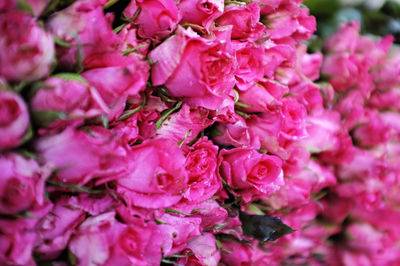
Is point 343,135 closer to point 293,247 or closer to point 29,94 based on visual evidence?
point 293,247

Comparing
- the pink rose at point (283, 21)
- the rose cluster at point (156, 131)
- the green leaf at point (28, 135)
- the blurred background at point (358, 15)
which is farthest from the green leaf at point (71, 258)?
the blurred background at point (358, 15)

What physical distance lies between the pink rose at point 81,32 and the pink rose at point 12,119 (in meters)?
0.05

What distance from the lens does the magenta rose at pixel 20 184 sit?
33 centimetres

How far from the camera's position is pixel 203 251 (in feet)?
1.66

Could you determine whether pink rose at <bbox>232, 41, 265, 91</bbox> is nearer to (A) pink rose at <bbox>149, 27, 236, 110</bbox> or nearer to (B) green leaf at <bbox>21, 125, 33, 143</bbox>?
(A) pink rose at <bbox>149, 27, 236, 110</bbox>

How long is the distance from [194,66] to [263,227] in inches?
8.9

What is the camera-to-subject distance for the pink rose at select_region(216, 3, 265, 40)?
0.49 meters

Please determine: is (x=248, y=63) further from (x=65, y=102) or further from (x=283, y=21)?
(x=65, y=102)

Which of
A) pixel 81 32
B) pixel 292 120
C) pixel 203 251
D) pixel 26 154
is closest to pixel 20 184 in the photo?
pixel 26 154

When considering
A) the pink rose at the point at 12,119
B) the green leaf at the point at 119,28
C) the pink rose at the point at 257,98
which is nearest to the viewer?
the pink rose at the point at 12,119

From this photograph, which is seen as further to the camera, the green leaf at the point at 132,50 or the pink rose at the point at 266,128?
the pink rose at the point at 266,128

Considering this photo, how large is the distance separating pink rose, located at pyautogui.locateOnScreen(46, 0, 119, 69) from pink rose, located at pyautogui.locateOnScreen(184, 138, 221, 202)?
15 cm

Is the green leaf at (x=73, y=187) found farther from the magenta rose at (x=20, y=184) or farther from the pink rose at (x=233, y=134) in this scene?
the pink rose at (x=233, y=134)

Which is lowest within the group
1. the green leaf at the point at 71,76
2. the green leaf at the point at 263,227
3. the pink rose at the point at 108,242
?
the green leaf at the point at 263,227
